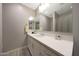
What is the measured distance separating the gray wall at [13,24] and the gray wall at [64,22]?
46 cm

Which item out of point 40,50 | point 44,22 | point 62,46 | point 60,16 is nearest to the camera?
point 62,46

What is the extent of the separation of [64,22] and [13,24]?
30.0 inches

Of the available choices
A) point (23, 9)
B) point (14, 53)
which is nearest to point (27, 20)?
point (23, 9)

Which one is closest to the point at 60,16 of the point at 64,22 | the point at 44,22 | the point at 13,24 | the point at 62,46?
the point at 64,22

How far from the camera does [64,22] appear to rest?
134 cm

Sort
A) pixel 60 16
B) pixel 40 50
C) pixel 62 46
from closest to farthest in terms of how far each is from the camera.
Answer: pixel 62 46, pixel 40 50, pixel 60 16

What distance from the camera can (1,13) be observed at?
→ 126 centimetres

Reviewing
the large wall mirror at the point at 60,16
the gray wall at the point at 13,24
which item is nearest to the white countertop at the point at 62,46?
the large wall mirror at the point at 60,16

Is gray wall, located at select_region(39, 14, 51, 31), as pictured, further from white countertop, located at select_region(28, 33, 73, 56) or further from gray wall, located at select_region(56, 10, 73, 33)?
white countertop, located at select_region(28, 33, 73, 56)

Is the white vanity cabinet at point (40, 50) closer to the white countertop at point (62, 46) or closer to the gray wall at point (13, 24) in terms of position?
the white countertop at point (62, 46)

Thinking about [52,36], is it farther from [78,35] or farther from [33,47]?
[78,35]

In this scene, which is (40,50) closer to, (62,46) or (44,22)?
(62,46)

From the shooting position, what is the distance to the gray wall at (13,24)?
4.23 feet

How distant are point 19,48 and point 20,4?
637 millimetres
